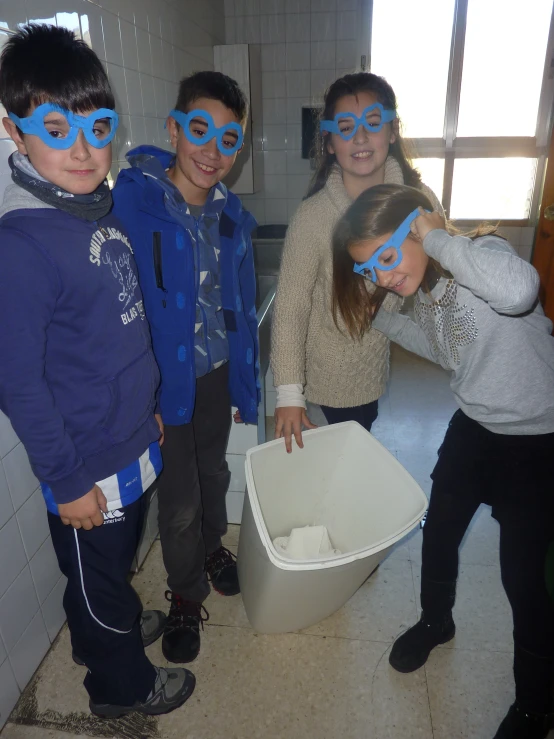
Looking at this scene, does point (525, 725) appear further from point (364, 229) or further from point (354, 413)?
point (364, 229)

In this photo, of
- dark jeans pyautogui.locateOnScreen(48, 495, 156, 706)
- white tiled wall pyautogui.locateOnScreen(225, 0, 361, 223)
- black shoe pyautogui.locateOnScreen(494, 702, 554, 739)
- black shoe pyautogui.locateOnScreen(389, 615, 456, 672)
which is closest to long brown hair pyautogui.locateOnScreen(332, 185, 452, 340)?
dark jeans pyautogui.locateOnScreen(48, 495, 156, 706)

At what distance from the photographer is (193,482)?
136 centimetres

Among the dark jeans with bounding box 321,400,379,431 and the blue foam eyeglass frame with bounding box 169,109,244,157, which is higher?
the blue foam eyeglass frame with bounding box 169,109,244,157

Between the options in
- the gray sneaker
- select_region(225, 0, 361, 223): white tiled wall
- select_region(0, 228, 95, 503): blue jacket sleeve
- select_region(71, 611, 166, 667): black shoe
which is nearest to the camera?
select_region(0, 228, 95, 503): blue jacket sleeve

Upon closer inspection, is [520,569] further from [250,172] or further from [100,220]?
[250,172]

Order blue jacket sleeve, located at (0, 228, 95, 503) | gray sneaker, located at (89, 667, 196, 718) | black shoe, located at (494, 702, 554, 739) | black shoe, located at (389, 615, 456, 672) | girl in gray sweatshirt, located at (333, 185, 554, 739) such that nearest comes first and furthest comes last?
1. blue jacket sleeve, located at (0, 228, 95, 503)
2. girl in gray sweatshirt, located at (333, 185, 554, 739)
3. black shoe, located at (494, 702, 554, 739)
4. gray sneaker, located at (89, 667, 196, 718)
5. black shoe, located at (389, 615, 456, 672)

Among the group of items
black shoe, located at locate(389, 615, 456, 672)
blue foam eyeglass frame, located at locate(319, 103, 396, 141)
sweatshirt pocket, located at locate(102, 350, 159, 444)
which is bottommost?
black shoe, located at locate(389, 615, 456, 672)

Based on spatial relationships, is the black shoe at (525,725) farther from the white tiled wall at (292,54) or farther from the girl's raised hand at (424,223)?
the white tiled wall at (292,54)

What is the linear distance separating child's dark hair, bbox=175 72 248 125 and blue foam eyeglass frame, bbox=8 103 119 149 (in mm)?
423

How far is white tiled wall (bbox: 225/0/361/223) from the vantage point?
10.3ft

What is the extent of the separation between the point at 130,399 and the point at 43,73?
0.57 meters

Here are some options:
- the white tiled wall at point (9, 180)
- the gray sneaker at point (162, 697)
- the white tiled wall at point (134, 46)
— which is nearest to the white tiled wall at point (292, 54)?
the white tiled wall at point (134, 46)

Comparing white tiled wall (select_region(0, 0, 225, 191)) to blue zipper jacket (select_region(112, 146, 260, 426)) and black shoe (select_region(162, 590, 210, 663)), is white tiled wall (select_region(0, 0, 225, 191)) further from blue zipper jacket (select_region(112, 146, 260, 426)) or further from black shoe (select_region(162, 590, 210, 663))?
black shoe (select_region(162, 590, 210, 663))

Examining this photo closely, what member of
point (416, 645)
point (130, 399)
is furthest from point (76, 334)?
point (416, 645)
